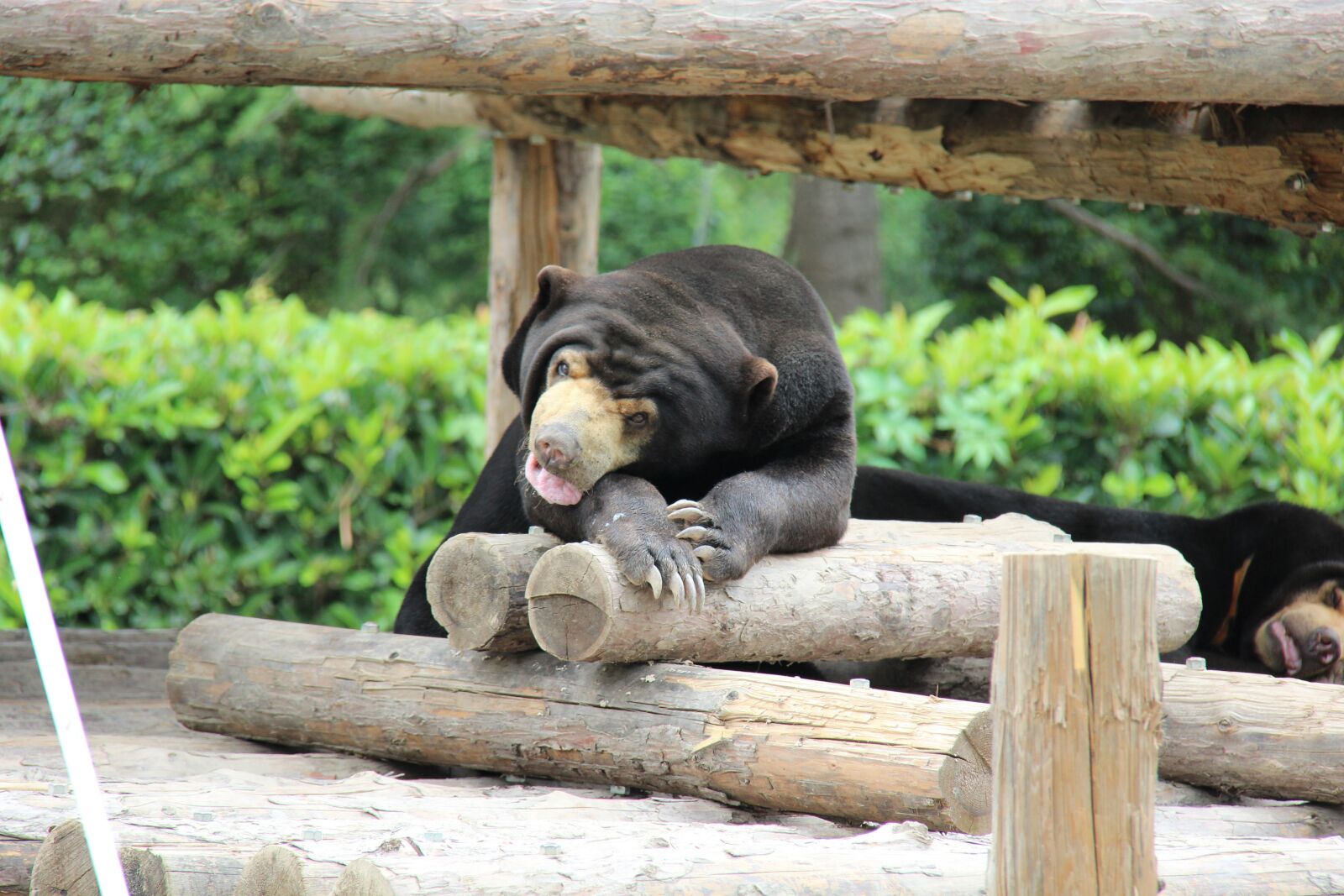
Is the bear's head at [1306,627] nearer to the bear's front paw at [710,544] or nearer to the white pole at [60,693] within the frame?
the bear's front paw at [710,544]

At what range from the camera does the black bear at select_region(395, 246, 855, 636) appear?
10.7 feet

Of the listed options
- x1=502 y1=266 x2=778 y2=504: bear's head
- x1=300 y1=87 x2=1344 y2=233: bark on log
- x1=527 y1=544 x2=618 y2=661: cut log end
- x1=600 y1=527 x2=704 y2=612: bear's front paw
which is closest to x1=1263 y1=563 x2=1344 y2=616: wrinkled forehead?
x1=300 y1=87 x2=1344 y2=233: bark on log

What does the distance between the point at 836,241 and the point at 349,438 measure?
5.53 m

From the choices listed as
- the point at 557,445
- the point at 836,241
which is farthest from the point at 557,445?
the point at 836,241

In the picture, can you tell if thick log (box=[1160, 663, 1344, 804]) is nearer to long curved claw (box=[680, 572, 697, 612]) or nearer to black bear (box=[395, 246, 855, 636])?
black bear (box=[395, 246, 855, 636])

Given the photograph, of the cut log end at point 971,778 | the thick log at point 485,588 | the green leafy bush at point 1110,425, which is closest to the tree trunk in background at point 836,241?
the green leafy bush at point 1110,425

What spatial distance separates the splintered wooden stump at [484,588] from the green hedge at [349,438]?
298 centimetres

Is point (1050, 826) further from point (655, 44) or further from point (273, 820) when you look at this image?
point (655, 44)

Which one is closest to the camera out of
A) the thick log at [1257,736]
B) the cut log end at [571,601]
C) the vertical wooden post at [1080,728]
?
the vertical wooden post at [1080,728]

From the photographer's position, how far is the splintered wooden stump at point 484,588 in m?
3.29

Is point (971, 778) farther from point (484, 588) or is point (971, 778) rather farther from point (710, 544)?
point (484, 588)

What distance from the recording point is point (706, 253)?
4.08 meters

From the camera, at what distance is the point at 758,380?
3.60 m

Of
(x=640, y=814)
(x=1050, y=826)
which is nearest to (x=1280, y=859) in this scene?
(x=1050, y=826)
